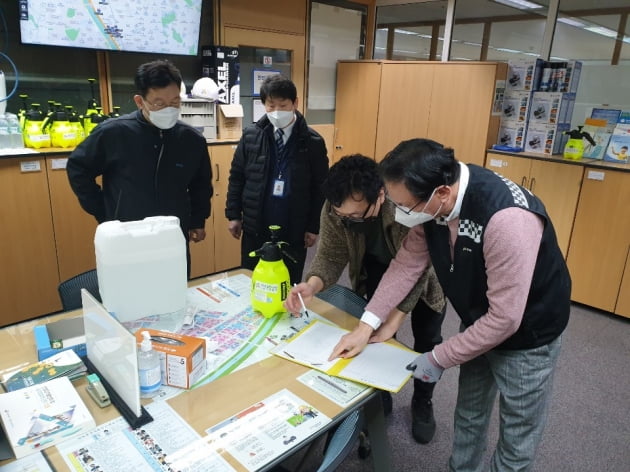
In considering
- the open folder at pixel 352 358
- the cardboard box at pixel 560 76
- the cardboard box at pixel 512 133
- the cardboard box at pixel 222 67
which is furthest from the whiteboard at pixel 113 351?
the cardboard box at pixel 560 76

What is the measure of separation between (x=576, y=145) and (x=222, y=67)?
2.56m

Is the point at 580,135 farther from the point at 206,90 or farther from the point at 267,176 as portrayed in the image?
the point at 206,90

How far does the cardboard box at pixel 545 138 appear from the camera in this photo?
3.44m

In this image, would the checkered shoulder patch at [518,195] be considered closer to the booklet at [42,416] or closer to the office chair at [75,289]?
the booklet at [42,416]

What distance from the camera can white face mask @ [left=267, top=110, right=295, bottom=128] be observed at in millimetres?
2305

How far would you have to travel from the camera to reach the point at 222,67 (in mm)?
3410

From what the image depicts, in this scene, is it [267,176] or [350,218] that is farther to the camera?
[267,176]

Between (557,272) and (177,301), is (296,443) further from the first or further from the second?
(557,272)

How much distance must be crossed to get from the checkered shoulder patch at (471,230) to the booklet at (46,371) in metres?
1.05

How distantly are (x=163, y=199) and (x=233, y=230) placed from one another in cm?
51

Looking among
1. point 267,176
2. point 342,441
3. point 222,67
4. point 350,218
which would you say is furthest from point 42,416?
point 222,67

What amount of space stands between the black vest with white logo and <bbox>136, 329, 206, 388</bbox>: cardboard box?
Result: 718 millimetres

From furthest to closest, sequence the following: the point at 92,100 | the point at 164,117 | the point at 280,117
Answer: the point at 92,100
the point at 280,117
the point at 164,117

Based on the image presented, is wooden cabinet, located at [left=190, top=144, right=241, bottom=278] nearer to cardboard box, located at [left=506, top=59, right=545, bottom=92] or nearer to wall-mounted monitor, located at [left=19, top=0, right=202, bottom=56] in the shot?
wall-mounted monitor, located at [left=19, top=0, right=202, bottom=56]
